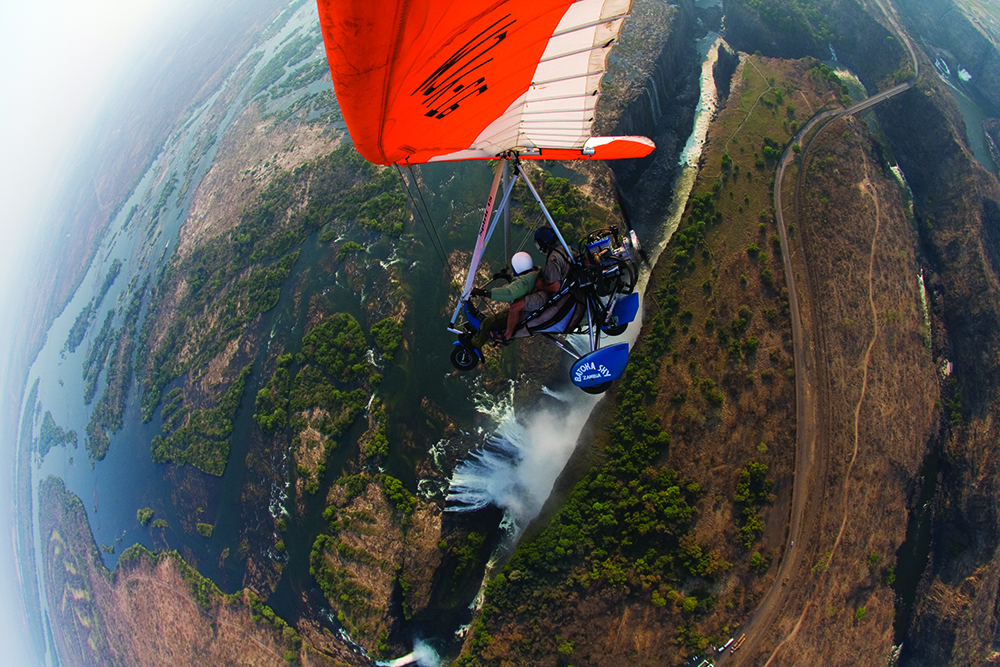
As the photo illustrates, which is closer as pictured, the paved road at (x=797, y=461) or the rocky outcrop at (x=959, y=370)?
the paved road at (x=797, y=461)

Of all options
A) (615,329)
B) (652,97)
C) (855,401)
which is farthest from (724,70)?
(615,329)

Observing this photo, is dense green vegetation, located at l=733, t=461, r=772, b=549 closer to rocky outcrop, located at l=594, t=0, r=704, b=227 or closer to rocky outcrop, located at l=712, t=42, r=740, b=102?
rocky outcrop, located at l=594, t=0, r=704, b=227

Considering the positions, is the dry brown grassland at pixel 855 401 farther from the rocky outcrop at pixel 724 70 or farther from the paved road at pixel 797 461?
the rocky outcrop at pixel 724 70

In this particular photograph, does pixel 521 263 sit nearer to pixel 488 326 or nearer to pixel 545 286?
pixel 545 286

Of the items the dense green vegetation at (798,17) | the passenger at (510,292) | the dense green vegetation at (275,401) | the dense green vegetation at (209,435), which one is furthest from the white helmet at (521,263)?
the dense green vegetation at (798,17)

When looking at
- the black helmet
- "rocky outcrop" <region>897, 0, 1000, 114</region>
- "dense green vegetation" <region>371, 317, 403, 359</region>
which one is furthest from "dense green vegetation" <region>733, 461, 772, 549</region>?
"rocky outcrop" <region>897, 0, 1000, 114</region>
